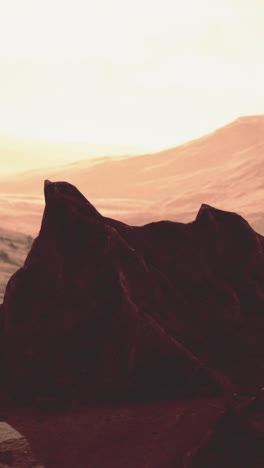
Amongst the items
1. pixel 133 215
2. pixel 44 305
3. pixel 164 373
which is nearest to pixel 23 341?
pixel 44 305

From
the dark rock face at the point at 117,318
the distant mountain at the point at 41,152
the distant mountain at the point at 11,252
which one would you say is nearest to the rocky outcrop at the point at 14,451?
the dark rock face at the point at 117,318

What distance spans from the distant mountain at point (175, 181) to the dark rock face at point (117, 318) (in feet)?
75.5

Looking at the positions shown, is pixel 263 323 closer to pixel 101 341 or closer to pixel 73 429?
pixel 101 341

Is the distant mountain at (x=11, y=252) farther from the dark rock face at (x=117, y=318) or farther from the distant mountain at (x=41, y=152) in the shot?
the distant mountain at (x=41, y=152)

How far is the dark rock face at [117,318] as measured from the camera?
16.2ft

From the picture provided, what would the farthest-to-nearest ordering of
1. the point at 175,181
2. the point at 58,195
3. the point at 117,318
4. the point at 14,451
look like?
1. the point at 175,181
2. the point at 58,195
3. the point at 117,318
4. the point at 14,451

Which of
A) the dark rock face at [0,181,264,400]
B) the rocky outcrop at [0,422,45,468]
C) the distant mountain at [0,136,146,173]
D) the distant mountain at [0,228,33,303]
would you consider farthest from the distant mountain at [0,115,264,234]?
the distant mountain at [0,136,146,173]

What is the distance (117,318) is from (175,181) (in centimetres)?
4517

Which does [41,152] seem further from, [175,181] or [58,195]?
[58,195]

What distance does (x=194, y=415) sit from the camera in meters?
4.27

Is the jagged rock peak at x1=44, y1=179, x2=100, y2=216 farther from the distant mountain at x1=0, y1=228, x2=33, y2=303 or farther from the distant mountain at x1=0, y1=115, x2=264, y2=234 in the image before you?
the distant mountain at x1=0, y1=115, x2=264, y2=234

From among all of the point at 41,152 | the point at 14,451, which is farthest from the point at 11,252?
the point at 41,152

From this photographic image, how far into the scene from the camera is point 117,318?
5.02 m

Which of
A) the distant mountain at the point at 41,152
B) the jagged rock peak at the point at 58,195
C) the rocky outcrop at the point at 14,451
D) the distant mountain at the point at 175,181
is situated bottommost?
the rocky outcrop at the point at 14,451
